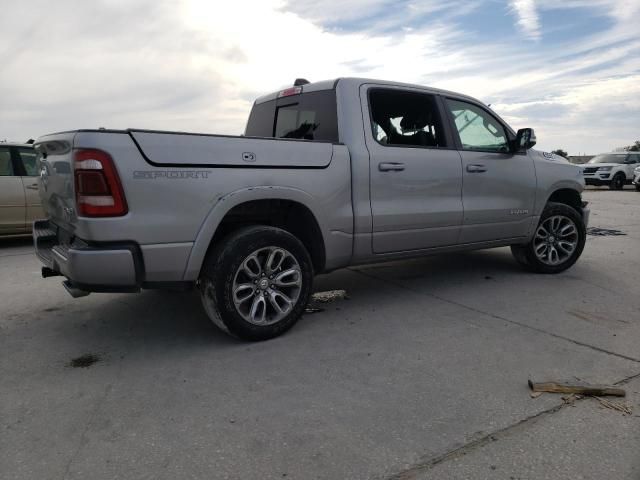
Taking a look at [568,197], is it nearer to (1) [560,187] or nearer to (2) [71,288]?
(1) [560,187]

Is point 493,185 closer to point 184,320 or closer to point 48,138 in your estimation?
point 184,320

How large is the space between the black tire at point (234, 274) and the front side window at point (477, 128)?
2.15 meters

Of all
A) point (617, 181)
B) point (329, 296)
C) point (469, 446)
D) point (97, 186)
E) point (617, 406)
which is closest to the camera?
point (469, 446)

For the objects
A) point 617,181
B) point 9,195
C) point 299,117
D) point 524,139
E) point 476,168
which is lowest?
point 617,181

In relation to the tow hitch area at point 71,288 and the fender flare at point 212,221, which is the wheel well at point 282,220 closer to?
the fender flare at point 212,221

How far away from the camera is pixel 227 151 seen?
3.20 metres

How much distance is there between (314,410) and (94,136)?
197 cm

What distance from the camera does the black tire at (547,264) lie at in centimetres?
538

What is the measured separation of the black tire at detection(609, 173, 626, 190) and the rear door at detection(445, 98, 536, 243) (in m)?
19.6

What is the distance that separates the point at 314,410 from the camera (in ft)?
8.39

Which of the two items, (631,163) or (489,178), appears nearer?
(489,178)

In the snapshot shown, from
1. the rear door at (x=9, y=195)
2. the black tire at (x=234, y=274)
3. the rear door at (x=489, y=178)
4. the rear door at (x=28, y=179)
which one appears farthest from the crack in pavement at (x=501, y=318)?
the rear door at (x=9, y=195)

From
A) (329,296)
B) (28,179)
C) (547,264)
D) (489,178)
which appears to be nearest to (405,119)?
(489,178)

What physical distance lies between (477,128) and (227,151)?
2.77 meters
